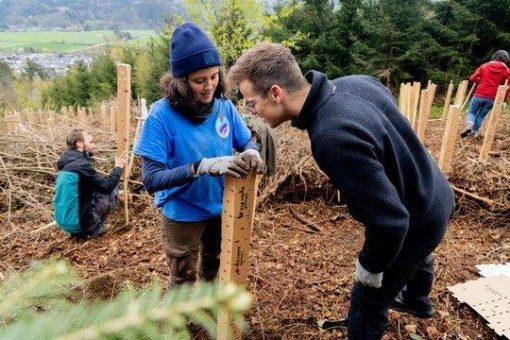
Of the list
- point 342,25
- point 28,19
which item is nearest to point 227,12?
point 342,25

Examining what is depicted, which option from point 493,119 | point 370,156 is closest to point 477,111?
point 493,119

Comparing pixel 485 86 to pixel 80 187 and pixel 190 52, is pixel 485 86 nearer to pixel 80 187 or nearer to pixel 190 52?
pixel 190 52

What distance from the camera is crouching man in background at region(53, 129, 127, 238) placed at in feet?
11.7

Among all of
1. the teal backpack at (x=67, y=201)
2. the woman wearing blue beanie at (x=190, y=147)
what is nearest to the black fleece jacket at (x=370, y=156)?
the woman wearing blue beanie at (x=190, y=147)

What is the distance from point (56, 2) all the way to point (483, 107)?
11137cm

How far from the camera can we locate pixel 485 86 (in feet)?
22.3

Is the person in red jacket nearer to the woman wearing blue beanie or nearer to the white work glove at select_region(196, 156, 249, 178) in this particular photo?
the woman wearing blue beanie

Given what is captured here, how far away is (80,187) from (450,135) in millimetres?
4096

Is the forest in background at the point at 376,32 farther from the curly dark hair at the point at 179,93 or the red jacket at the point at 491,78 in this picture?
the curly dark hair at the point at 179,93

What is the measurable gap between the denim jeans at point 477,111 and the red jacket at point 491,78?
0.12 m

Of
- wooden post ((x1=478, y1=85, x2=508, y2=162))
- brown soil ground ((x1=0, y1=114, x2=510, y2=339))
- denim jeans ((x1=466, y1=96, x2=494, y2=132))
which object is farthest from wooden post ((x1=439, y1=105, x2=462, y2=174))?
denim jeans ((x1=466, y1=96, x2=494, y2=132))

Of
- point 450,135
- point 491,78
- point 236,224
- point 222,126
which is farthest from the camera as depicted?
point 491,78

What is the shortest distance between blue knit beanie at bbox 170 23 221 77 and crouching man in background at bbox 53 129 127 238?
7.33ft

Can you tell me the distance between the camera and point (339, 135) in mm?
1346
